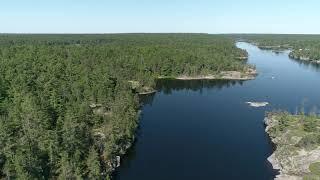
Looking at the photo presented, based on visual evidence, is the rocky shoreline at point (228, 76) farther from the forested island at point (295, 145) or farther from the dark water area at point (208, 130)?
the forested island at point (295, 145)

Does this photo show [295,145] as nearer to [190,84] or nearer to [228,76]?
[190,84]

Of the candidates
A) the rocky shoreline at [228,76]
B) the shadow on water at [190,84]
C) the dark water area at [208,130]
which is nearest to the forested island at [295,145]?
the dark water area at [208,130]

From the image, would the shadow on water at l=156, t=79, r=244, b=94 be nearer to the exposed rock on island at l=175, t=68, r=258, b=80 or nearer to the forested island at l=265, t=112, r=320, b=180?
the exposed rock on island at l=175, t=68, r=258, b=80

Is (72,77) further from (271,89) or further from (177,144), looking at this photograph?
(271,89)

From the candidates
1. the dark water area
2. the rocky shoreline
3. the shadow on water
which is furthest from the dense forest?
the rocky shoreline

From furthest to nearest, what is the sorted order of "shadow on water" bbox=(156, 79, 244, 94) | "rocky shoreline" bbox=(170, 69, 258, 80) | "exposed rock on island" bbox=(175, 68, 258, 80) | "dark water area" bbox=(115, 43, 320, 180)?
"exposed rock on island" bbox=(175, 68, 258, 80), "rocky shoreline" bbox=(170, 69, 258, 80), "shadow on water" bbox=(156, 79, 244, 94), "dark water area" bbox=(115, 43, 320, 180)

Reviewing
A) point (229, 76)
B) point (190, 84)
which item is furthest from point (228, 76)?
point (190, 84)
